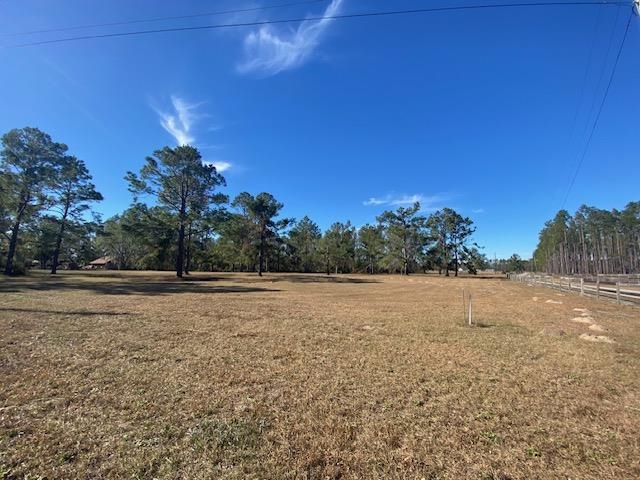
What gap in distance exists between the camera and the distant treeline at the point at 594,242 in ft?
234

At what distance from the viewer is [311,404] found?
4.10 meters

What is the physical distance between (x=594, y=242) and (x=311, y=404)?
96601 mm

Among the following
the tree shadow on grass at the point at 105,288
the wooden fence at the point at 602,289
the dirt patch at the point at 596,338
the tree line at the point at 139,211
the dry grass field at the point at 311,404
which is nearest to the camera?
the dry grass field at the point at 311,404

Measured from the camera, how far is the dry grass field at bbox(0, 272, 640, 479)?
2.85 m

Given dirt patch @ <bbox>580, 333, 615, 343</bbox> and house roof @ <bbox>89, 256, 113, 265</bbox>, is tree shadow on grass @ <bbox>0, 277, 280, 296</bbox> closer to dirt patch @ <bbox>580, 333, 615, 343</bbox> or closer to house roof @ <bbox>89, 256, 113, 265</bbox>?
dirt patch @ <bbox>580, 333, 615, 343</bbox>

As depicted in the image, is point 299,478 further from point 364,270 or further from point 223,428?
point 364,270

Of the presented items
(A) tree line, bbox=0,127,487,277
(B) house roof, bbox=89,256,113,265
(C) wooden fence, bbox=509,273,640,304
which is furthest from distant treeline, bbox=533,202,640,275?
(B) house roof, bbox=89,256,113,265

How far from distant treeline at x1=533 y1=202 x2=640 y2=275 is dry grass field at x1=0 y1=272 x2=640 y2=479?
8186 centimetres

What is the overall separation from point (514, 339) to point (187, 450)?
769 cm

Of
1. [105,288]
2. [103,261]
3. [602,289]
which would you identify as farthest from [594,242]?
[103,261]

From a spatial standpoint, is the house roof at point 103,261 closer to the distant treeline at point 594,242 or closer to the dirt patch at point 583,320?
the dirt patch at point 583,320

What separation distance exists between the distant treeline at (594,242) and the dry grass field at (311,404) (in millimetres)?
81862

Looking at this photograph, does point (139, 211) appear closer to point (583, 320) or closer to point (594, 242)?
point (583, 320)

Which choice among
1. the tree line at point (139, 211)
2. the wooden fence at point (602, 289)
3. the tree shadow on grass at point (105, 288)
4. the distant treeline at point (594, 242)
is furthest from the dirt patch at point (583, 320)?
the distant treeline at point (594, 242)
